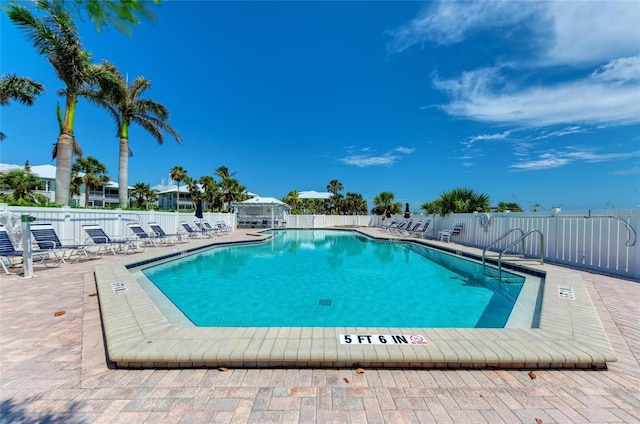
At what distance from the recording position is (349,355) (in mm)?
2311

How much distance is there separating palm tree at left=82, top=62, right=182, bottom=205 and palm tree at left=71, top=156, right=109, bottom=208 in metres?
20.6

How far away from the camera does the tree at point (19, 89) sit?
9.94 meters

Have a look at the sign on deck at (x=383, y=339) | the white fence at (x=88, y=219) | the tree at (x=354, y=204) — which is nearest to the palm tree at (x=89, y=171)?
the white fence at (x=88, y=219)

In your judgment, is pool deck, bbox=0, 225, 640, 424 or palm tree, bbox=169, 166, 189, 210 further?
palm tree, bbox=169, 166, 189, 210

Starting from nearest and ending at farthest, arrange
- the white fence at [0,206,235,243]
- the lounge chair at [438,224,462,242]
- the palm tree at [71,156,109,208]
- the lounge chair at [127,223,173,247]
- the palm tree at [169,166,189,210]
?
the white fence at [0,206,235,243] < the lounge chair at [127,223,173,247] < the lounge chair at [438,224,462,242] < the palm tree at [71,156,109,208] < the palm tree at [169,166,189,210]

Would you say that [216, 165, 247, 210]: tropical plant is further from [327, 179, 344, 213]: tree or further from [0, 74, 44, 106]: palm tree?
[0, 74, 44, 106]: palm tree

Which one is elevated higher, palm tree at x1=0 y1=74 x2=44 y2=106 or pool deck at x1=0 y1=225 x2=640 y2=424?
palm tree at x1=0 y1=74 x2=44 y2=106

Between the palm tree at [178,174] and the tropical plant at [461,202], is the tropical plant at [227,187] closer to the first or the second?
the palm tree at [178,174]

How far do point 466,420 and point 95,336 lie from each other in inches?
135

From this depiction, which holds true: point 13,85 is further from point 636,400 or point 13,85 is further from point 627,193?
point 627,193

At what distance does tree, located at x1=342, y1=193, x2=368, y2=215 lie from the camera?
36.2 meters

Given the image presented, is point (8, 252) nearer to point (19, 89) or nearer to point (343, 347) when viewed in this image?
point (343, 347)

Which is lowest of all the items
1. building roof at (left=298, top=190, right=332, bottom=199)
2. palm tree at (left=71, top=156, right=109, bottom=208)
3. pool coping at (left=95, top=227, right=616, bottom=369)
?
pool coping at (left=95, top=227, right=616, bottom=369)

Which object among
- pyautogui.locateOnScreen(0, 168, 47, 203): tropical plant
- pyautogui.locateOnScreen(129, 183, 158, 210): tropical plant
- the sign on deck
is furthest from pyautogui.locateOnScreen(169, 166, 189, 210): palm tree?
the sign on deck
